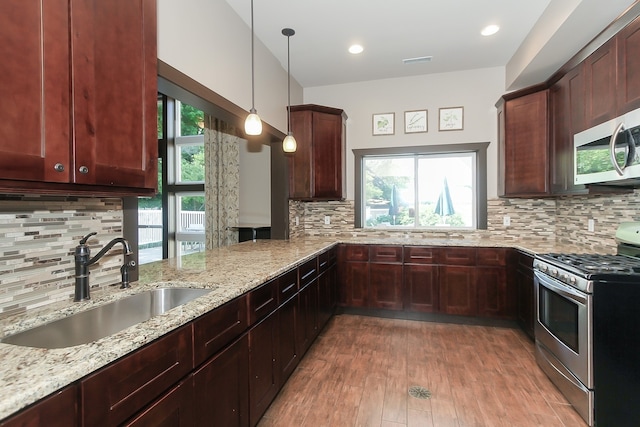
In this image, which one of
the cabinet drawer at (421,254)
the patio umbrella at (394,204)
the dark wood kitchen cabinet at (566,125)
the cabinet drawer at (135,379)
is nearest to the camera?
the cabinet drawer at (135,379)

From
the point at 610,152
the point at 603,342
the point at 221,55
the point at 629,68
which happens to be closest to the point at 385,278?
the point at 603,342

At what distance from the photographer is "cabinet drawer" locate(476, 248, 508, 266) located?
3.42 meters

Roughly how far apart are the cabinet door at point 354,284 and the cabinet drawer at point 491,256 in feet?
4.02

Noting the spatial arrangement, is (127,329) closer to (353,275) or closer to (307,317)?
(307,317)

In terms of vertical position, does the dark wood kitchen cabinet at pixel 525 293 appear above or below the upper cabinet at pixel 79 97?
below

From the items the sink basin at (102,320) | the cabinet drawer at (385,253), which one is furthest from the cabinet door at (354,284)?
the sink basin at (102,320)

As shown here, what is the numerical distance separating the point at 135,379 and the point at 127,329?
17 centimetres

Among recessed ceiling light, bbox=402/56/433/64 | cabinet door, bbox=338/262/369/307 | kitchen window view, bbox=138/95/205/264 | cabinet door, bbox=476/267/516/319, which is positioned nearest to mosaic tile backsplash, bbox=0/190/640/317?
cabinet door, bbox=476/267/516/319

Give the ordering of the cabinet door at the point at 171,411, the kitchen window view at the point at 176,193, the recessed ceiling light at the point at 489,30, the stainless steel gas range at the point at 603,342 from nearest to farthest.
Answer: the cabinet door at the point at 171,411
the stainless steel gas range at the point at 603,342
the recessed ceiling light at the point at 489,30
the kitchen window view at the point at 176,193

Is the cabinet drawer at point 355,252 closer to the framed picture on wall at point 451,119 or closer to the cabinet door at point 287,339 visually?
the cabinet door at point 287,339

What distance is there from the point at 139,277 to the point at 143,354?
0.98 m

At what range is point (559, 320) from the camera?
7.43 ft

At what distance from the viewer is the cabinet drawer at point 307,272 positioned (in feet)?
8.48

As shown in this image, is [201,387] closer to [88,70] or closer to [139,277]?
[139,277]
